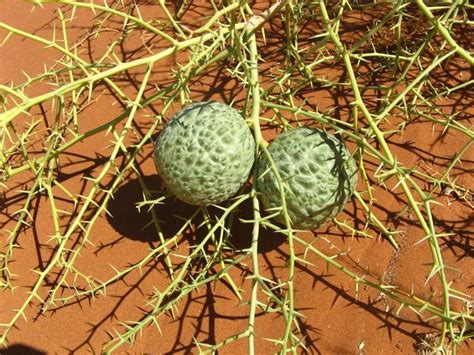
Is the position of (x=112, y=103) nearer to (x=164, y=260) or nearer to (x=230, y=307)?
(x=164, y=260)

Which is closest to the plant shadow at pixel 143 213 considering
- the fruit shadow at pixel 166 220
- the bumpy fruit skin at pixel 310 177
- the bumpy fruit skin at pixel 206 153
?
the fruit shadow at pixel 166 220

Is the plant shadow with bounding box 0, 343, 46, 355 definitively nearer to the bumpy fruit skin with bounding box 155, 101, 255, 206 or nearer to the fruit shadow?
the fruit shadow

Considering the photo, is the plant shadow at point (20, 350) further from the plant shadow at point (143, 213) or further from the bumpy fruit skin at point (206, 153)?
the bumpy fruit skin at point (206, 153)

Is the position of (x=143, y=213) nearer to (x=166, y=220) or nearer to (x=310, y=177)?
(x=166, y=220)

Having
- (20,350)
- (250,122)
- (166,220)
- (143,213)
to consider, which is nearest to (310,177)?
(250,122)

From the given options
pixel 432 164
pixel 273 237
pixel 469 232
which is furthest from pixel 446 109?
pixel 273 237

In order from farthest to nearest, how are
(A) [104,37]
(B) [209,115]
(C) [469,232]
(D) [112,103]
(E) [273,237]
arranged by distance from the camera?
(A) [104,37] → (D) [112,103] → (E) [273,237] → (C) [469,232] → (B) [209,115]
